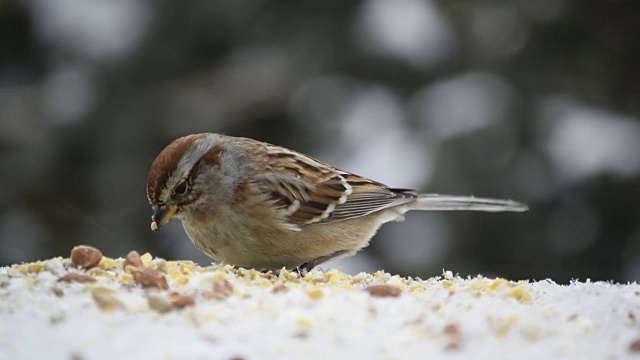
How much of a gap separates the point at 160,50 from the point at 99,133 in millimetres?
625

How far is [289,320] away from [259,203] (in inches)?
49.2

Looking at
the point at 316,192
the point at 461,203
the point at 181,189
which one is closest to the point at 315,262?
the point at 316,192

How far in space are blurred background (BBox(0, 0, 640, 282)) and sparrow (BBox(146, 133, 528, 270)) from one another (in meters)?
1.42

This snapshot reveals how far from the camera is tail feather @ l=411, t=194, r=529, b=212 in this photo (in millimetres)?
3809

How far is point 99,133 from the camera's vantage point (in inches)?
207

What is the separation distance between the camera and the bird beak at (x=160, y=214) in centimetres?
310

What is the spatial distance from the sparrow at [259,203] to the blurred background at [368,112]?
142cm

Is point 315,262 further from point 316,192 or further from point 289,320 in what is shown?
point 289,320

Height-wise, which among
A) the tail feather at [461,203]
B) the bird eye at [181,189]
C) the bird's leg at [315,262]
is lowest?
the bird's leg at [315,262]

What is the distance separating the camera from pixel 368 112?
18.3 ft

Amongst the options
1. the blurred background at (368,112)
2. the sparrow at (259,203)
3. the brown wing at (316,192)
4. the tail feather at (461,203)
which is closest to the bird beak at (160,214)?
the sparrow at (259,203)

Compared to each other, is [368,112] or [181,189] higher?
[368,112]

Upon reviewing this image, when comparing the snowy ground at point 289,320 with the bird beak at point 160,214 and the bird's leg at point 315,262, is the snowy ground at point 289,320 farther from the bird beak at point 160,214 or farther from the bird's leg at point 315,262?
the bird's leg at point 315,262

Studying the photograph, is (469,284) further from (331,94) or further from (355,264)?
(331,94)
